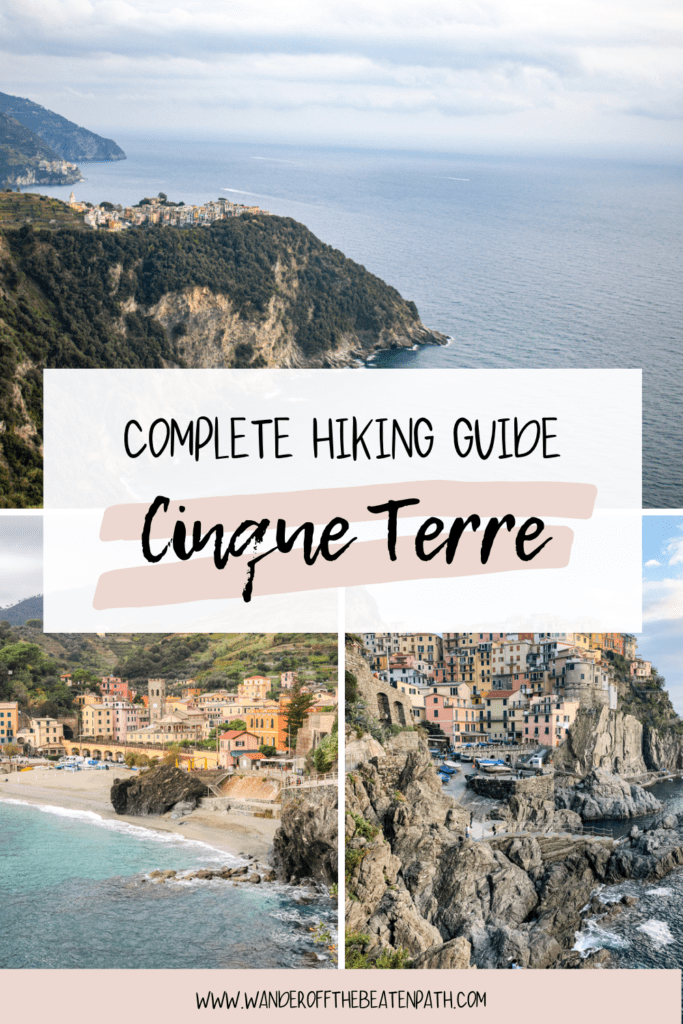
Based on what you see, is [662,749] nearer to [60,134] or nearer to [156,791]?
[156,791]

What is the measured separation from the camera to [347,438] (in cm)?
1130

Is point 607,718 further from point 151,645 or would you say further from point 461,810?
point 151,645

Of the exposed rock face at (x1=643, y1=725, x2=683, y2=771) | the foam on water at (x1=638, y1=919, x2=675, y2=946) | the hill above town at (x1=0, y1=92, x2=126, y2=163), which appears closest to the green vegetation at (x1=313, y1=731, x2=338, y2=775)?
the exposed rock face at (x1=643, y1=725, x2=683, y2=771)

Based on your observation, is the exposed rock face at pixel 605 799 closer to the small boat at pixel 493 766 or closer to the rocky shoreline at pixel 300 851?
the small boat at pixel 493 766

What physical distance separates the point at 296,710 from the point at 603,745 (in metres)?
1.61

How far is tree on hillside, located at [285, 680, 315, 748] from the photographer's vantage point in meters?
5.82

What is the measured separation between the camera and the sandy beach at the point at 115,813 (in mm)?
5793

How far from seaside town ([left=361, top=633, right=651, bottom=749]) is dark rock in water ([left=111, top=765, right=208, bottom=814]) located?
3.73 feet

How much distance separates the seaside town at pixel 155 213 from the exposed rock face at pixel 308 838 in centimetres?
1630

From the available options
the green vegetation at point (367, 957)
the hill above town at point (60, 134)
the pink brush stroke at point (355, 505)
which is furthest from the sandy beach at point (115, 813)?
the hill above town at point (60, 134)

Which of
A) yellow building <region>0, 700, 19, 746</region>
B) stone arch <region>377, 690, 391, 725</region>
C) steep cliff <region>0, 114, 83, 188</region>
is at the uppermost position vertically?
steep cliff <region>0, 114, 83, 188</region>

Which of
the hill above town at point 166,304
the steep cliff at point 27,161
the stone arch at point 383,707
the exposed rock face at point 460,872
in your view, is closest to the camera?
the exposed rock face at point 460,872

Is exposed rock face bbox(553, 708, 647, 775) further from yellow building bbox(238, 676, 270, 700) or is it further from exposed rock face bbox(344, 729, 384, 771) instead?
yellow building bbox(238, 676, 270, 700)
